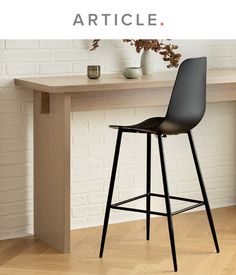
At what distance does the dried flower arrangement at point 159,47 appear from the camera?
530 cm

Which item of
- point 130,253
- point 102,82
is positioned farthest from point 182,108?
point 130,253

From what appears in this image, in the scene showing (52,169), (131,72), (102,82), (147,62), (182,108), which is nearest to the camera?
(182,108)

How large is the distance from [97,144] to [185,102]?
37.7 inches

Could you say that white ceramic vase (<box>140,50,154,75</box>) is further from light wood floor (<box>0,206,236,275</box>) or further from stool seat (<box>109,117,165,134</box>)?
light wood floor (<box>0,206,236,275</box>)

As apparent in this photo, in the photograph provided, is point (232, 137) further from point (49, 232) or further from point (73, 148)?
point (49, 232)

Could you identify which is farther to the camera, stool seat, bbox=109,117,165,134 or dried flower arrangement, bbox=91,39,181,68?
dried flower arrangement, bbox=91,39,181,68

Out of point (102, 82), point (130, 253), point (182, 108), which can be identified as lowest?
point (130, 253)

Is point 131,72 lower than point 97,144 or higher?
higher

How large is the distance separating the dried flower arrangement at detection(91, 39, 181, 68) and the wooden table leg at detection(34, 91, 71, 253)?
607 millimetres

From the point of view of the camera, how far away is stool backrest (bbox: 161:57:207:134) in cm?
458

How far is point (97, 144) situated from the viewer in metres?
5.41

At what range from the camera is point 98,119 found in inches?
212

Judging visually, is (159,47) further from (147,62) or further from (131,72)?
(131,72)
